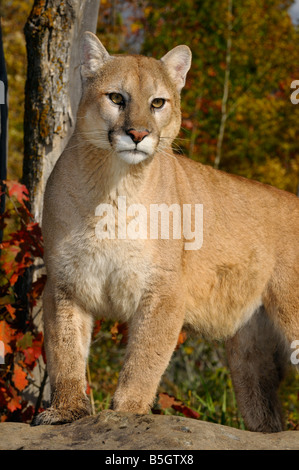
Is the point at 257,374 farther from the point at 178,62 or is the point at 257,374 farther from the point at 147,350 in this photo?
the point at 178,62

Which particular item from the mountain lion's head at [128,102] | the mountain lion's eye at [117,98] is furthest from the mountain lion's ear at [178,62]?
the mountain lion's eye at [117,98]

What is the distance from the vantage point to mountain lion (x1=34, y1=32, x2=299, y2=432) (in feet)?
12.9

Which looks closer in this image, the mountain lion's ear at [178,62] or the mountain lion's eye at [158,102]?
the mountain lion's eye at [158,102]

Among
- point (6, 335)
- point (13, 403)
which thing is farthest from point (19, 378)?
point (6, 335)

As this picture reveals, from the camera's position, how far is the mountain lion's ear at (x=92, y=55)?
423 centimetres

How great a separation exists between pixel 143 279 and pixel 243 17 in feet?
33.4

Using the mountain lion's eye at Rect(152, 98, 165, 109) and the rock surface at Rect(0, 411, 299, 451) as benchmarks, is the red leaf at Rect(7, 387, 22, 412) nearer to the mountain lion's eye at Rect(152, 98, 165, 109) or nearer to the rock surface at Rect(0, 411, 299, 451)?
the rock surface at Rect(0, 411, 299, 451)

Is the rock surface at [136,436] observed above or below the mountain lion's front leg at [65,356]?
below

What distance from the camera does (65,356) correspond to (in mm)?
3949

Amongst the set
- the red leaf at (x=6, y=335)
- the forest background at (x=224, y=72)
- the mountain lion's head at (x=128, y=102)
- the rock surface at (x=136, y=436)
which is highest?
the forest background at (x=224, y=72)

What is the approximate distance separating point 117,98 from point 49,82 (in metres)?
1.52

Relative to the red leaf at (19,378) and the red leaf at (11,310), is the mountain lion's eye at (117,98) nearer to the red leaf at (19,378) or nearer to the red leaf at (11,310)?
the red leaf at (11,310)

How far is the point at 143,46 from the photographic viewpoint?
12992mm

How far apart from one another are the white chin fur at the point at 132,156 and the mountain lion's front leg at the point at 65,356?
96 centimetres
